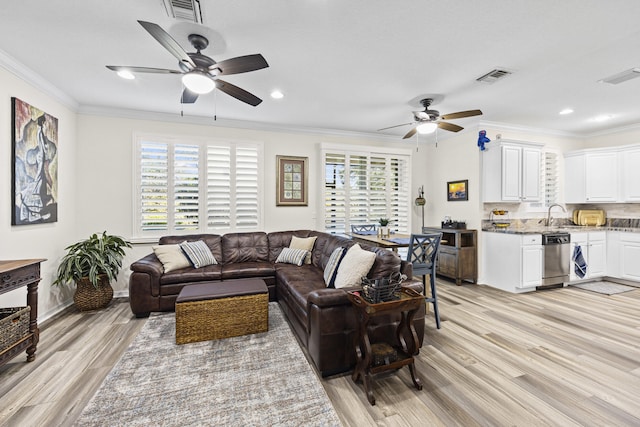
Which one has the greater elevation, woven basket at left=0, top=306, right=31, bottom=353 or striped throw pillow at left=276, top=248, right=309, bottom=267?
striped throw pillow at left=276, top=248, right=309, bottom=267

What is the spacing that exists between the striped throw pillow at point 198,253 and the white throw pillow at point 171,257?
65mm

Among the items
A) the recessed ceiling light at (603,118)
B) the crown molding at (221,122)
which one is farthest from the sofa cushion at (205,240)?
the recessed ceiling light at (603,118)

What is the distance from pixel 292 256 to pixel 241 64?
9.09ft

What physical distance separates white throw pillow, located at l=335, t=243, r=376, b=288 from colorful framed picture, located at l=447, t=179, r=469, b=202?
336 cm

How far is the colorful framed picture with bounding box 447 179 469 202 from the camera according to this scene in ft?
16.9

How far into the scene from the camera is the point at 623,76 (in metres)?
3.10

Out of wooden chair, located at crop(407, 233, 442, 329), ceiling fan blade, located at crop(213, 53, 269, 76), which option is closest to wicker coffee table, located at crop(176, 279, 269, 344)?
wooden chair, located at crop(407, 233, 442, 329)

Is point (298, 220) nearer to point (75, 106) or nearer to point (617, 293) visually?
point (75, 106)

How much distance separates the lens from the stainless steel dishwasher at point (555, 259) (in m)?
4.57

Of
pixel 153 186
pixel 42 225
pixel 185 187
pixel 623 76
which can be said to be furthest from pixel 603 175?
pixel 42 225

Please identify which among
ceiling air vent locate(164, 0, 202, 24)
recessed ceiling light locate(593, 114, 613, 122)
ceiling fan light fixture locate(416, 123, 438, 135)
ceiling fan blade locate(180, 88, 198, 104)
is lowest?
ceiling fan light fixture locate(416, 123, 438, 135)

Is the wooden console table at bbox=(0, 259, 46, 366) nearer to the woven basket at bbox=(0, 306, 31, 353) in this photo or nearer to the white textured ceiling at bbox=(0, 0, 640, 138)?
the woven basket at bbox=(0, 306, 31, 353)

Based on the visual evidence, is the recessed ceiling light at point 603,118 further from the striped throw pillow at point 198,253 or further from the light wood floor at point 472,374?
the striped throw pillow at point 198,253

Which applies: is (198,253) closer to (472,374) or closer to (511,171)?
(472,374)
